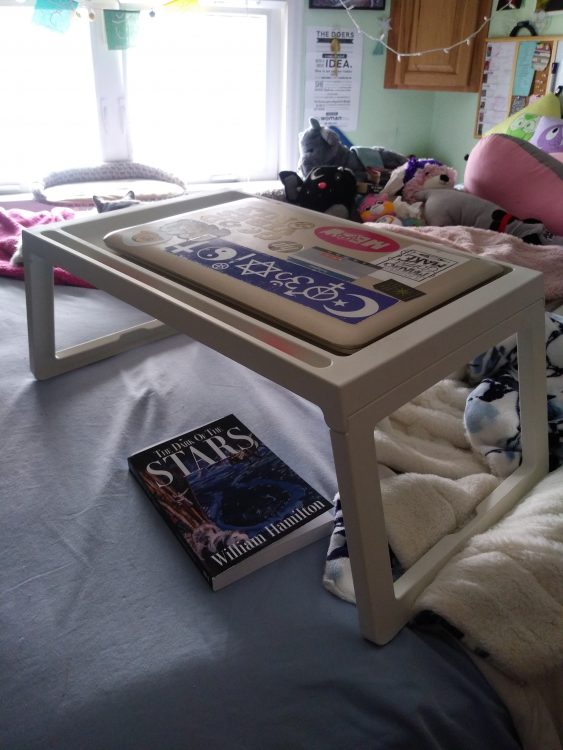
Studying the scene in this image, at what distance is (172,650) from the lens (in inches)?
20.5

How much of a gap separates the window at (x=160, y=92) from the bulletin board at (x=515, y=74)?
2.80ft

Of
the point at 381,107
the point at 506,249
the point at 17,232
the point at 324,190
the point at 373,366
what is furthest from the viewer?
the point at 381,107

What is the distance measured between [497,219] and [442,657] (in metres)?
1.15

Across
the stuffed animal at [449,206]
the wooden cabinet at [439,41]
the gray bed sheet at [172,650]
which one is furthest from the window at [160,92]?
the gray bed sheet at [172,650]

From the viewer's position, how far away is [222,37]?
2555mm

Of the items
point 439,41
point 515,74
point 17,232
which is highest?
point 439,41

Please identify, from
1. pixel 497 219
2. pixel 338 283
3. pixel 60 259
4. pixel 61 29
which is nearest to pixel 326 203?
pixel 497 219

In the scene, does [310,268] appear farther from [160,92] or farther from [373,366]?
[160,92]

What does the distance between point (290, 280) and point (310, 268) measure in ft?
0.14

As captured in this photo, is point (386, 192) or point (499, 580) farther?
point (386, 192)

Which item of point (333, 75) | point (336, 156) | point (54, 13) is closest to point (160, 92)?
point (54, 13)

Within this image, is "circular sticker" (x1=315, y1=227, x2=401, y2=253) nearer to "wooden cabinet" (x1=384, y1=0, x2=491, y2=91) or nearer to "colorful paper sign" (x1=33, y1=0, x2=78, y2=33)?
"colorful paper sign" (x1=33, y1=0, x2=78, y2=33)

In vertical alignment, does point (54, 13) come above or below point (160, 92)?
above

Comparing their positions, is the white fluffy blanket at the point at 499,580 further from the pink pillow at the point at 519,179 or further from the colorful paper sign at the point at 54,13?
the colorful paper sign at the point at 54,13
